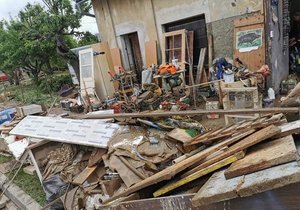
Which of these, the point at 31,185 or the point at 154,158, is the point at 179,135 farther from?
the point at 31,185

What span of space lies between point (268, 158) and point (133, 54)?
985cm

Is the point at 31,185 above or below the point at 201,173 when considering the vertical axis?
below

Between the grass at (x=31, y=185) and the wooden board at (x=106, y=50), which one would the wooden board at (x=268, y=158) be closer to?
the grass at (x=31, y=185)

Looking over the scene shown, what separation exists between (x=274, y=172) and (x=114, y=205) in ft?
5.21

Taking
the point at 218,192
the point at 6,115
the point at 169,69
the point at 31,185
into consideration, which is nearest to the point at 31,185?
the point at 31,185

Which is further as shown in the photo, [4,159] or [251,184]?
[4,159]

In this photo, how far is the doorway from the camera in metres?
11.0

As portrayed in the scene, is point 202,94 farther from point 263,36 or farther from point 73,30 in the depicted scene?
point 73,30

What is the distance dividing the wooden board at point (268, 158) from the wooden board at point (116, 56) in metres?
9.45

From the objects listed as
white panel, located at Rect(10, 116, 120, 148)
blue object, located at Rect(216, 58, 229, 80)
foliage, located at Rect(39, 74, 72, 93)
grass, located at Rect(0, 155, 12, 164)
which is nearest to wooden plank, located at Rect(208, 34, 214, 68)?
blue object, located at Rect(216, 58, 229, 80)

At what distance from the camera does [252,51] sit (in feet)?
24.0

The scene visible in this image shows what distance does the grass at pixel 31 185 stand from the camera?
17.3 ft

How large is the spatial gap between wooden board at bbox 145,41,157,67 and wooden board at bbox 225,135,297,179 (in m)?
8.00

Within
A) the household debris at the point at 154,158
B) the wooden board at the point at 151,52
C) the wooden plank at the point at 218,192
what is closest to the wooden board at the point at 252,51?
the wooden board at the point at 151,52
